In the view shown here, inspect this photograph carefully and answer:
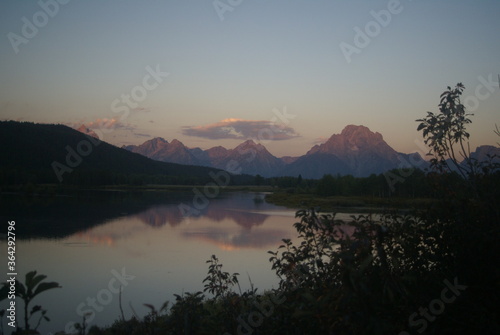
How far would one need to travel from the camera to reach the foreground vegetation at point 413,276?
2951 mm

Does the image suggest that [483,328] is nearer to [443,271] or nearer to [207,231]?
[443,271]

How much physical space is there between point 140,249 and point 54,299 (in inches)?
391

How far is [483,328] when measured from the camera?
3.16 m

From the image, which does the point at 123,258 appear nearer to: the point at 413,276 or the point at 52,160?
the point at 413,276

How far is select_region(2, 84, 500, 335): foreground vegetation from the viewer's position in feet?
9.68

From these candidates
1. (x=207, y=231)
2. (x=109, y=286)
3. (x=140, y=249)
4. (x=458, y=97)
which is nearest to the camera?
(x=458, y=97)

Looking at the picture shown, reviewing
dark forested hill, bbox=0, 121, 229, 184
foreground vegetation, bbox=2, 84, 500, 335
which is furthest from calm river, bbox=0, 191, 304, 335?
dark forested hill, bbox=0, 121, 229, 184

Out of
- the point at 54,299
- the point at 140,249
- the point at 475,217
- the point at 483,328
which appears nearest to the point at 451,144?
the point at 475,217

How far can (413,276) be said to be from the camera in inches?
118

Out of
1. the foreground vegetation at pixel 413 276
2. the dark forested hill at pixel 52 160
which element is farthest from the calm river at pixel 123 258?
the dark forested hill at pixel 52 160

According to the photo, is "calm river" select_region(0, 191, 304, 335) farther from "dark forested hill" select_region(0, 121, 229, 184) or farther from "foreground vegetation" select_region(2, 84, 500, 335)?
"dark forested hill" select_region(0, 121, 229, 184)

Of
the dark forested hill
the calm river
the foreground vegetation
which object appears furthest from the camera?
the dark forested hill

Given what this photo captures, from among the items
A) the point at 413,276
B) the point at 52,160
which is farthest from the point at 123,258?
the point at 52,160

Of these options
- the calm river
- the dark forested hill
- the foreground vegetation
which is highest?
the dark forested hill
